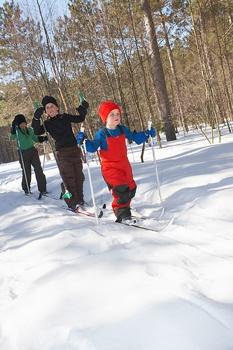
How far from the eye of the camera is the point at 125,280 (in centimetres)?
289

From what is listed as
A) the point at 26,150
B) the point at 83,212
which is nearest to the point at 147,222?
the point at 83,212

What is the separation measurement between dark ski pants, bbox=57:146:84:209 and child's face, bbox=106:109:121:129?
149 centimetres

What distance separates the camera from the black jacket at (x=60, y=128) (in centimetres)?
629

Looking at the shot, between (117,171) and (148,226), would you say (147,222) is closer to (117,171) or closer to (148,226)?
(148,226)

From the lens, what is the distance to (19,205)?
732 centimetres

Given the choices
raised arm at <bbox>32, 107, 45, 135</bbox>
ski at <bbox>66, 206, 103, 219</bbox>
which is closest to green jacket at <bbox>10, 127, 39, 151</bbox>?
raised arm at <bbox>32, 107, 45, 135</bbox>

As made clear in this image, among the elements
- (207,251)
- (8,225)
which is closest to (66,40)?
(8,225)

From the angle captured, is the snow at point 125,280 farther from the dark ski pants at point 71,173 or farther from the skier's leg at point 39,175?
the skier's leg at point 39,175

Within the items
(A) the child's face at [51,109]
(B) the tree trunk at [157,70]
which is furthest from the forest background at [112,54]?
(A) the child's face at [51,109]

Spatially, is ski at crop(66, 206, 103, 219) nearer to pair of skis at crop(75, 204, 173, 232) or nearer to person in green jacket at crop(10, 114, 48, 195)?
pair of skis at crop(75, 204, 173, 232)

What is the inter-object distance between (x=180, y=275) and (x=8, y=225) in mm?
3588

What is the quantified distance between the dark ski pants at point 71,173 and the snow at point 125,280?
→ 0.86m

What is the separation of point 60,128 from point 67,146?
0.31 m

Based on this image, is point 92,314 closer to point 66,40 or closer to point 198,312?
point 198,312
